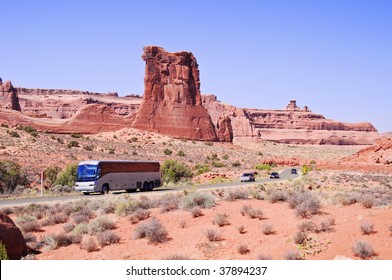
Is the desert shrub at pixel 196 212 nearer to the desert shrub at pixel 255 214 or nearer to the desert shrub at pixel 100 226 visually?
the desert shrub at pixel 255 214

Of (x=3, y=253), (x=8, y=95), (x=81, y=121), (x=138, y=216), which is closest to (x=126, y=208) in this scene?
(x=138, y=216)

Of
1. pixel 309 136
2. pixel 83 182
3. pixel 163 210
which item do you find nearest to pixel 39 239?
pixel 163 210

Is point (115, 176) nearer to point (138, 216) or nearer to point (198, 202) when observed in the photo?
point (198, 202)

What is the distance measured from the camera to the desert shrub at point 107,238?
14159mm

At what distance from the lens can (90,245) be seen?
13789mm

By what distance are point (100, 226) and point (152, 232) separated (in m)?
2.53

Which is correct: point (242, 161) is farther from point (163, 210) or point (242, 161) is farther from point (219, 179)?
point (163, 210)

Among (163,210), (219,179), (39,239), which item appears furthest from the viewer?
(219,179)

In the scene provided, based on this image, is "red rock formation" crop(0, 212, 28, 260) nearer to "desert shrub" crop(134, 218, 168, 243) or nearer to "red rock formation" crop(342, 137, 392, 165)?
"desert shrub" crop(134, 218, 168, 243)

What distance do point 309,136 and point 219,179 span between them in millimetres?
159009

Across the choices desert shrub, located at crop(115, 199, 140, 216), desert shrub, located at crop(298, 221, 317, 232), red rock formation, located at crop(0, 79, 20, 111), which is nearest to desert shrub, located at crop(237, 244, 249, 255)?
desert shrub, located at crop(298, 221, 317, 232)

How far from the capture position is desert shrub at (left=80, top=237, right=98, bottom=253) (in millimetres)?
13742

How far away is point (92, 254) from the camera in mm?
13484

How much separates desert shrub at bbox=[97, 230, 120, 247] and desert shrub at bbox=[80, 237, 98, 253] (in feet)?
0.67
